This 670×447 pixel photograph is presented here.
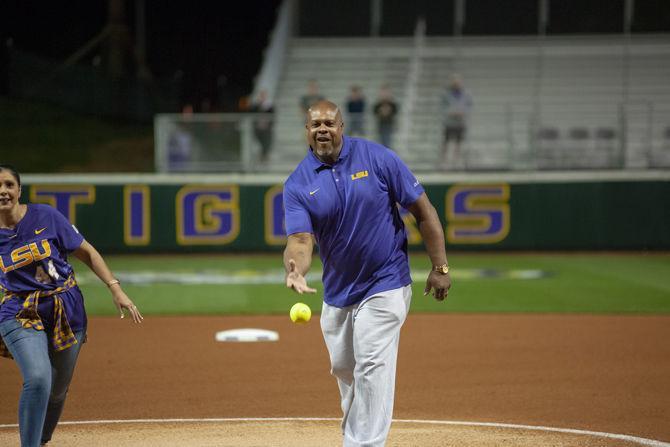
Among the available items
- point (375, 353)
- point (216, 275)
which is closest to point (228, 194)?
point (216, 275)

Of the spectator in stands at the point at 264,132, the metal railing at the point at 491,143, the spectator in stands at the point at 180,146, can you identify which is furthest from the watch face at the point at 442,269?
the spectator in stands at the point at 180,146

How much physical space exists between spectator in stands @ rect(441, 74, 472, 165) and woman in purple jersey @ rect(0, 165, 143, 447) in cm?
1504

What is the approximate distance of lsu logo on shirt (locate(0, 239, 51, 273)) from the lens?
6168mm

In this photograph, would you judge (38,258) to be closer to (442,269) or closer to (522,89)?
(442,269)

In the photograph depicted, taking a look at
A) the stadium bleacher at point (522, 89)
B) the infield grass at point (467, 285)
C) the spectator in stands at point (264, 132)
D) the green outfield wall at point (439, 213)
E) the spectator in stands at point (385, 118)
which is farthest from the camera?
the stadium bleacher at point (522, 89)

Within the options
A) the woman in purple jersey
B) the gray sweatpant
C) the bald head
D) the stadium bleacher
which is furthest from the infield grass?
the bald head

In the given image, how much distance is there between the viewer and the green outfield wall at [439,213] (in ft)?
67.8

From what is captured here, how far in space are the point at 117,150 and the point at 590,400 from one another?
2246 centimetres

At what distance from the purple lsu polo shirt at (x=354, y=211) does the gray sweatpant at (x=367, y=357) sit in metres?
0.08

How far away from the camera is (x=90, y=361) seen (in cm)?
1048

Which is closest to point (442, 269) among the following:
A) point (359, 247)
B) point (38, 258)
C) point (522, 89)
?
point (359, 247)

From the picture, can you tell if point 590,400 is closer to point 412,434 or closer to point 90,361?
point 412,434

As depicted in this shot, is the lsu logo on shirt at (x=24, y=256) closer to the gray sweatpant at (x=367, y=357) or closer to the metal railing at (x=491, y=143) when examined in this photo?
the gray sweatpant at (x=367, y=357)

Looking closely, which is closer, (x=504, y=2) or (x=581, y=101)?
(x=581, y=101)
